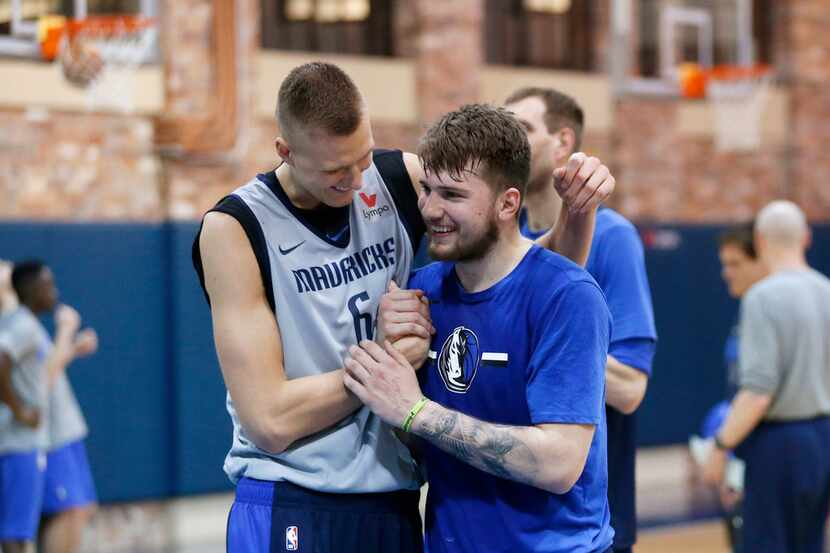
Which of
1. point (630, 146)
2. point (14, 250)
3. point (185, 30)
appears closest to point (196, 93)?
point (185, 30)

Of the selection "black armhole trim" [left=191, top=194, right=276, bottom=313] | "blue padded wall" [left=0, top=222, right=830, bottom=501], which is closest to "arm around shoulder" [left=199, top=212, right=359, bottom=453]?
"black armhole trim" [left=191, top=194, right=276, bottom=313]

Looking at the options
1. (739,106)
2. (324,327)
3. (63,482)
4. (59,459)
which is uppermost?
(739,106)

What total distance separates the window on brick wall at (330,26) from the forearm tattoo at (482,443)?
729 cm

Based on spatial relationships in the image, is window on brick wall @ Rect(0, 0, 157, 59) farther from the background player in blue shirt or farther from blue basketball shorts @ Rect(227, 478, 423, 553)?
blue basketball shorts @ Rect(227, 478, 423, 553)

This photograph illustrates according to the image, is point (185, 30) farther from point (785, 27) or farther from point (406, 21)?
point (785, 27)

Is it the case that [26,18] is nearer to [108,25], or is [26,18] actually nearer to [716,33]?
[108,25]

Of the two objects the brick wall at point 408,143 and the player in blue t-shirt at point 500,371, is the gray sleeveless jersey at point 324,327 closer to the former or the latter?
the player in blue t-shirt at point 500,371

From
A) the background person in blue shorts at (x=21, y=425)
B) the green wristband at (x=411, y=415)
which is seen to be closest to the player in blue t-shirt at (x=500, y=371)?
the green wristband at (x=411, y=415)

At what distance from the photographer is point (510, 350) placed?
279cm

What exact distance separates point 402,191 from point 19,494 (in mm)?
4617

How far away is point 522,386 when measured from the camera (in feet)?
9.14

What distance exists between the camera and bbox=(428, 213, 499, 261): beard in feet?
9.18

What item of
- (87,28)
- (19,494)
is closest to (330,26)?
(87,28)

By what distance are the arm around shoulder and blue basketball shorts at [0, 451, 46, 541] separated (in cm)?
457
